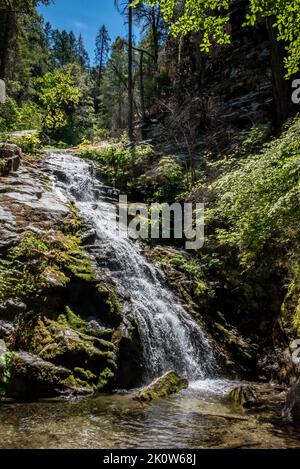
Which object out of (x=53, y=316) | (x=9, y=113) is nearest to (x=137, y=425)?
(x=53, y=316)

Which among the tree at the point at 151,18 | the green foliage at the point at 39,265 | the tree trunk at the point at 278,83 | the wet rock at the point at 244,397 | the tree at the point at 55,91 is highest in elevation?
the tree at the point at 151,18

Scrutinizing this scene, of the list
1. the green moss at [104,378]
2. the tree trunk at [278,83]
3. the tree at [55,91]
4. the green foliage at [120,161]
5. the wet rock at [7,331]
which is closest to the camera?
the wet rock at [7,331]

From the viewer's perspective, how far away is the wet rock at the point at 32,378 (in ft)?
19.1

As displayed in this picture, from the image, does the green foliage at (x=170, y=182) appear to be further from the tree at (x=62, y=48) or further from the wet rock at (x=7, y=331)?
the tree at (x=62, y=48)

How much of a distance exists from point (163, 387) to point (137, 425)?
1.70 m

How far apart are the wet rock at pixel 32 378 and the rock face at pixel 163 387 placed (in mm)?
1303

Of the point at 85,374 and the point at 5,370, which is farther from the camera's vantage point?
the point at 85,374

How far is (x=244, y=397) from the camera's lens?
6.09m

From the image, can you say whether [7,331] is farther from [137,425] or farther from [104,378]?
[137,425]

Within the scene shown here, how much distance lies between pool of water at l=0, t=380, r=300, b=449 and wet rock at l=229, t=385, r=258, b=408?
0.17m

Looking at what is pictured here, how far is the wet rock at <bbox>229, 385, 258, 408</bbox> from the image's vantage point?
5988mm

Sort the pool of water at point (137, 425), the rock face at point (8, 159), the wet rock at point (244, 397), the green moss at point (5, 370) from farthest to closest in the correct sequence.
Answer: the rock face at point (8, 159) < the wet rock at point (244, 397) < the green moss at point (5, 370) < the pool of water at point (137, 425)

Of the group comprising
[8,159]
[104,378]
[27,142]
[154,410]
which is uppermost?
[27,142]

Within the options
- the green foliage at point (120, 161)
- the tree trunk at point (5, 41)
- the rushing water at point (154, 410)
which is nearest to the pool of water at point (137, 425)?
the rushing water at point (154, 410)
